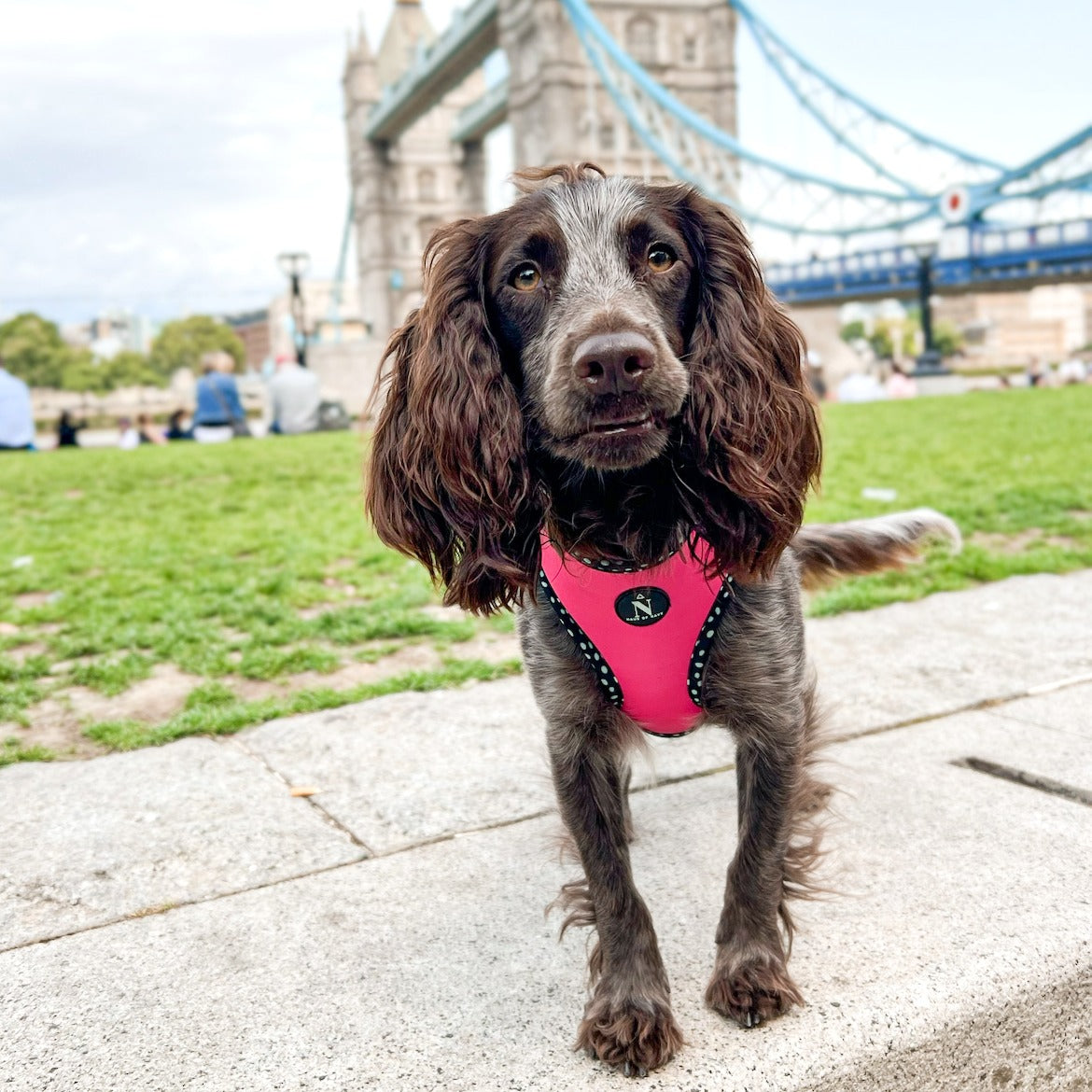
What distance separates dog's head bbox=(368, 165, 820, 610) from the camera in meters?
2.29

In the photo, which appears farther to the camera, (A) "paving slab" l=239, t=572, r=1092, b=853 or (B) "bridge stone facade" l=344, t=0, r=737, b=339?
(B) "bridge stone facade" l=344, t=0, r=737, b=339

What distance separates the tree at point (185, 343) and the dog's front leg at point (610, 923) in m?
116

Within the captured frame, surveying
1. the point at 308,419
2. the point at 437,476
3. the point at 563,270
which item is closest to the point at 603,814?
the point at 437,476

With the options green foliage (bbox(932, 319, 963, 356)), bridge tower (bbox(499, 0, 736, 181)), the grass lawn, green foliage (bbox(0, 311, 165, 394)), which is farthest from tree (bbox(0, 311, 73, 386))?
the grass lawn

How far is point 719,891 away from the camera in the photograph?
2.68 m

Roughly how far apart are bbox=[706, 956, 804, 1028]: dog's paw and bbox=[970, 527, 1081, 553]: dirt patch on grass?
500 centimetres

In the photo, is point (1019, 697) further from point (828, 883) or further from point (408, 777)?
point (408, 777)

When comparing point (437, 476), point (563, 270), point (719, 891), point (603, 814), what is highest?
point (563, 270)

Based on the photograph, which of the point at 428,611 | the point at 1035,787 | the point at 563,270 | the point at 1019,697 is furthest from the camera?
the point at 428,611

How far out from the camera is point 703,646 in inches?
93.9

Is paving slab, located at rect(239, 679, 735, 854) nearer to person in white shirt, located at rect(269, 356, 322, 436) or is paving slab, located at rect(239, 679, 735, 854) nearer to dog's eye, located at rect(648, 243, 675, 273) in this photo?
dog's eye, located at rect(648, 243, 675, 273)

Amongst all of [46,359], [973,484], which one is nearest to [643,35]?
[46,359]

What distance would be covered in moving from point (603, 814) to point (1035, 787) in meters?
1.42

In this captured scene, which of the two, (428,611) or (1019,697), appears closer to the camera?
(1019,697)
